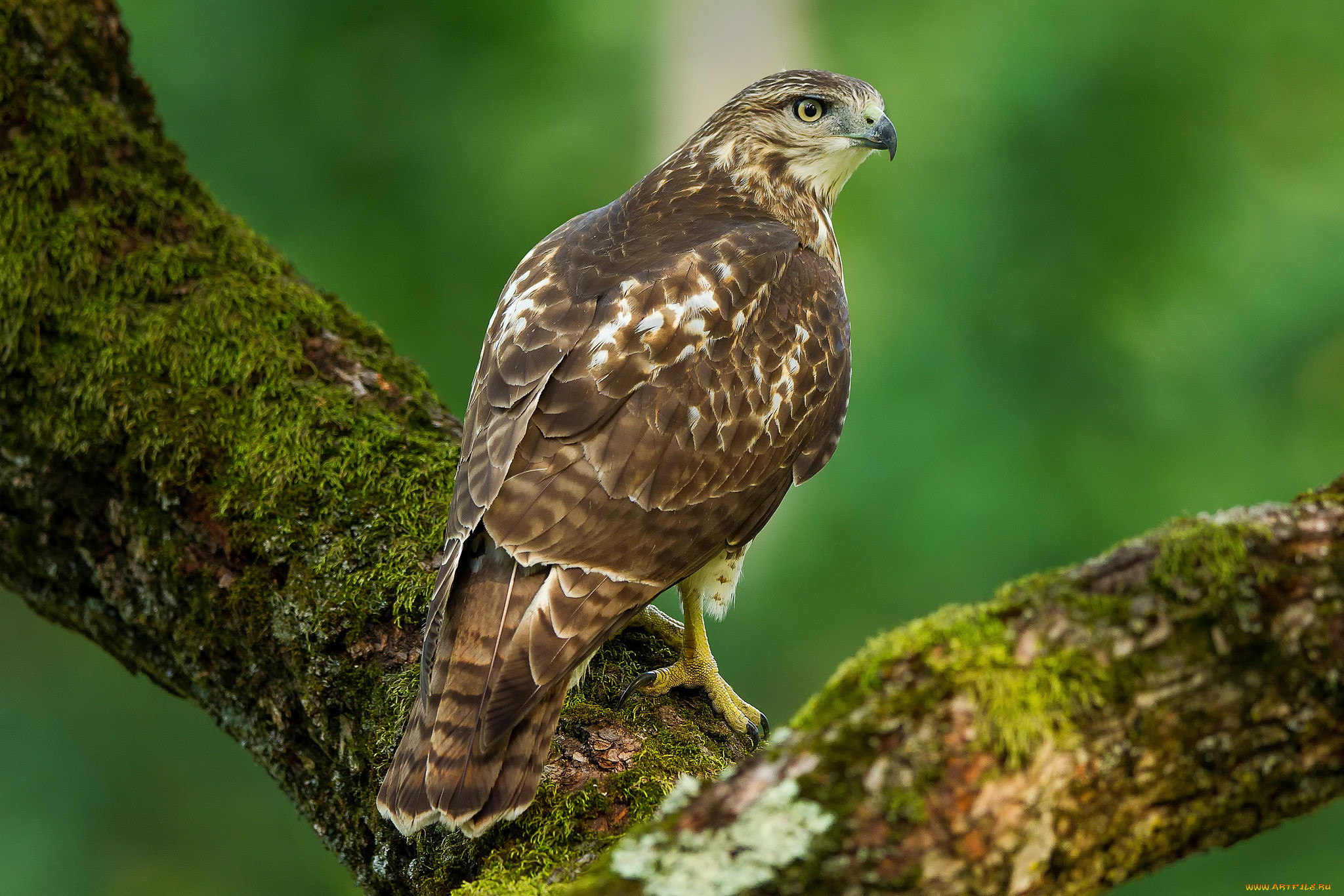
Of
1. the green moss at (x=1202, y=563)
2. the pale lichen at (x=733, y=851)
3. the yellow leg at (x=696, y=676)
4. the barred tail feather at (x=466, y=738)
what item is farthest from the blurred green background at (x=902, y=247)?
the pale lichen at (x=733, y=851)

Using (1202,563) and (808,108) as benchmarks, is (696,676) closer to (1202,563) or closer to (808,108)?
(1202,563)

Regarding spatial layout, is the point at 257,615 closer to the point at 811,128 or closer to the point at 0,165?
the point at 0,165

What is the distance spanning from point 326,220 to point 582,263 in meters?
10.5

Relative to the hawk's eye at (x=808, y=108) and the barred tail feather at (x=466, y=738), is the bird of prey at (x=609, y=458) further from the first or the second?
the hawk's eye at (x=808, y=108)

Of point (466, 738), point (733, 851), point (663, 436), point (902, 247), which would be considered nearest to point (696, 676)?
point (663, 436)

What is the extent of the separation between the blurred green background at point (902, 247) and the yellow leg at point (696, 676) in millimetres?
6981

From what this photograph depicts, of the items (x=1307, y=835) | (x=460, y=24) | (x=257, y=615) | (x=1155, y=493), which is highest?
(x=460, y=24)

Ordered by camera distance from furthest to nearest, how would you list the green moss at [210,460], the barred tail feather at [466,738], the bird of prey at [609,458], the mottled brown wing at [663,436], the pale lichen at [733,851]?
the green moss at [210,460], the mottled brown wing at [663,436], the bird of prey at [609,458], the barred tail feather at [466,738], the pale lichen at [733,851]

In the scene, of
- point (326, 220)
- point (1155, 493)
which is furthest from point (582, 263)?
point (326, 220)

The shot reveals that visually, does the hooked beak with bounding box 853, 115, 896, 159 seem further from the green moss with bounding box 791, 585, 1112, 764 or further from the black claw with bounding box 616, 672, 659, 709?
the green moss with bounding box 791, 585, 1112, 764

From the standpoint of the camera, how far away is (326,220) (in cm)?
1352

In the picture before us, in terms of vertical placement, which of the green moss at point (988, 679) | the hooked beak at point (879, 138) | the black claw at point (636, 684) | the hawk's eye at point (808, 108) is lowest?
the green moss at point (988, 679)

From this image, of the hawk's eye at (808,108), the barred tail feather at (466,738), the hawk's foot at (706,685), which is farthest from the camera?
the hawk's eye at (808,108)

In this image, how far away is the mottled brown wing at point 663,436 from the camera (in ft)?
9.91
